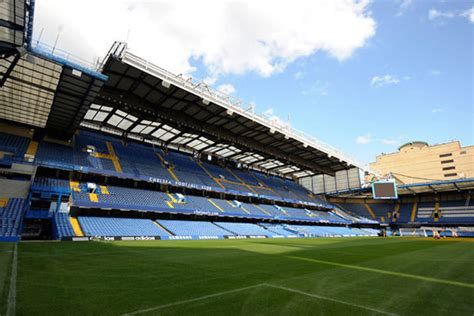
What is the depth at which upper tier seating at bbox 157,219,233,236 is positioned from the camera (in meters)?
25.0

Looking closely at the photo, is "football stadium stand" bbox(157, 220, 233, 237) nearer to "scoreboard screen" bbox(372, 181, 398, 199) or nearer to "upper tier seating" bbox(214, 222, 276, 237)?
"upper tier seating" bbox(214, 222, 276, 237)

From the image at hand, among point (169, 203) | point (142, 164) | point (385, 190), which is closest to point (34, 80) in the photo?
point (142, 164)

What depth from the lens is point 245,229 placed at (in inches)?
1203

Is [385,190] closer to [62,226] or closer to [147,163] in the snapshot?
[147,163]

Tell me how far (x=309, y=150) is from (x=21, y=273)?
3676 centimetres

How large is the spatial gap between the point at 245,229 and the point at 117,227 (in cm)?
1473

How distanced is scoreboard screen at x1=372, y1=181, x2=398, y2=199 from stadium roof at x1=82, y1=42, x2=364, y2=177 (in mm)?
5233

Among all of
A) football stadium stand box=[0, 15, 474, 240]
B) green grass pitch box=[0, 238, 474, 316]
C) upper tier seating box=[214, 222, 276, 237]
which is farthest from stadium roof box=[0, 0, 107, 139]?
upper tier seating box=[214, 222, 276, 237]

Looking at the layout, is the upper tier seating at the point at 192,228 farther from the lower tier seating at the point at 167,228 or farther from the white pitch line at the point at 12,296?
the white pitch line at the point at 12,296

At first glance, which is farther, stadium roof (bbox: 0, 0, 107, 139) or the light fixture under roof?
the light fixture under roof

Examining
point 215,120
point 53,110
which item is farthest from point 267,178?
point 53,110

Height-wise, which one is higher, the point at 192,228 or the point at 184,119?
the point at 184,119

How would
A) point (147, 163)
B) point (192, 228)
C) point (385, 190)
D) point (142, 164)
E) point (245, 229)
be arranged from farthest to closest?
point (385, 190), point (147, 163), point (245, 229), point (142, 164), point (192, 228)

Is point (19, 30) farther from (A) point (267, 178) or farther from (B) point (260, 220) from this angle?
(A) point (267, 178)
